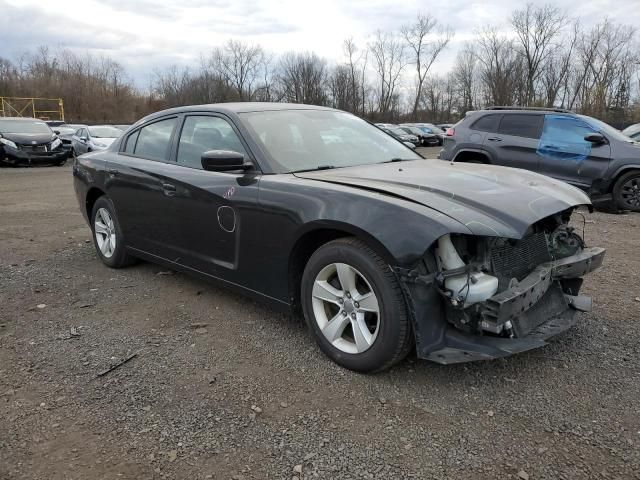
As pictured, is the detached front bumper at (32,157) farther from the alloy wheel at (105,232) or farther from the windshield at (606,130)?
the windshield at (606,130)

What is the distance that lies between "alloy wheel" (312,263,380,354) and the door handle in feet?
5.13

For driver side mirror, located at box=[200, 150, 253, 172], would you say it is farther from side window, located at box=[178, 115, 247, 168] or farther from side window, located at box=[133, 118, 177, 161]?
side window, located at box=[133, 118, 177, 161]

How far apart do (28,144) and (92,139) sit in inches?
77.6

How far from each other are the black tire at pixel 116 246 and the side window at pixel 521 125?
21.6ft

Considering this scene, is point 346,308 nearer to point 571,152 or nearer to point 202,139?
point 202,139

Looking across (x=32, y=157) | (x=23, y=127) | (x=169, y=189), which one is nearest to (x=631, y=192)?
(x=169, y=189)

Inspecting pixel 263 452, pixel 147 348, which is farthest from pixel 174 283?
pixel 263 452

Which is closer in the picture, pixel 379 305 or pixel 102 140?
pixel 379 305

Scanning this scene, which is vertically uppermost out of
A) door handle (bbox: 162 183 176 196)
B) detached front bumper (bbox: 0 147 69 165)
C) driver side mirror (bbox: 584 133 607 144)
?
driver side mirror (bbox: 584 133 607 144)

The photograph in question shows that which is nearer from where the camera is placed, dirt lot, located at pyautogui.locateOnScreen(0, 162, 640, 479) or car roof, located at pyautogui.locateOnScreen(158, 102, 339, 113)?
dirt lot, located at pyautogui.locateOnScreen(0, 162, 640, 479)

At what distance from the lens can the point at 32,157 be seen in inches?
664

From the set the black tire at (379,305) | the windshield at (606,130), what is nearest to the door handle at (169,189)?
the black tire at (379,305)

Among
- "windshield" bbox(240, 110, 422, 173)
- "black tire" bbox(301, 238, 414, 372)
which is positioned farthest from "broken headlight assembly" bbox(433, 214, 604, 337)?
"windshield" bbox(240, 110, 422, 173)

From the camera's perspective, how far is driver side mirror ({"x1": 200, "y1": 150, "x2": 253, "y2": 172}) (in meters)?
3.20
